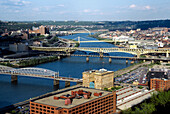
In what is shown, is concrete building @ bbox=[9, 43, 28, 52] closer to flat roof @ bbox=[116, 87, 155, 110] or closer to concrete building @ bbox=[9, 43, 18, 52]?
concrete building @ bbox=[9, 43, 18, 52]

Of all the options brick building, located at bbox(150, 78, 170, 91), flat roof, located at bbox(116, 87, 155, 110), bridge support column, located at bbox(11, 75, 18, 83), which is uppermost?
brick building, located at bbox(150, 78, 170, 91)

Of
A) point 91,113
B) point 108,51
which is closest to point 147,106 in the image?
point 91,113

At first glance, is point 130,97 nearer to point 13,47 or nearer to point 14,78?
point 14,78

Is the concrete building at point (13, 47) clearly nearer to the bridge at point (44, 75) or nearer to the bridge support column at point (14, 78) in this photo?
the bridge at point (44, 75)

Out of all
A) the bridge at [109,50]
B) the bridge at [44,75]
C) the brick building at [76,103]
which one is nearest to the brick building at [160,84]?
the bridge at [44,75]

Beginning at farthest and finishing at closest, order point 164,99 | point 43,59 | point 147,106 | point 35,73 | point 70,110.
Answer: point 43,59 → point 35,73 → point 164,99 → point 147,106 → point 70,110

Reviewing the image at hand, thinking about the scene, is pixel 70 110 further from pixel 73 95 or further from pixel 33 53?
pixel 33 53

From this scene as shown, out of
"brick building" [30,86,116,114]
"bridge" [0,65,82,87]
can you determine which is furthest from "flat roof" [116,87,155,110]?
"bridge" [0,65,82,87]

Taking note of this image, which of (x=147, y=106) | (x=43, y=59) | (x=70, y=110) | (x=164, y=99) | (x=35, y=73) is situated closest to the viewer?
(x=70, y=110)
